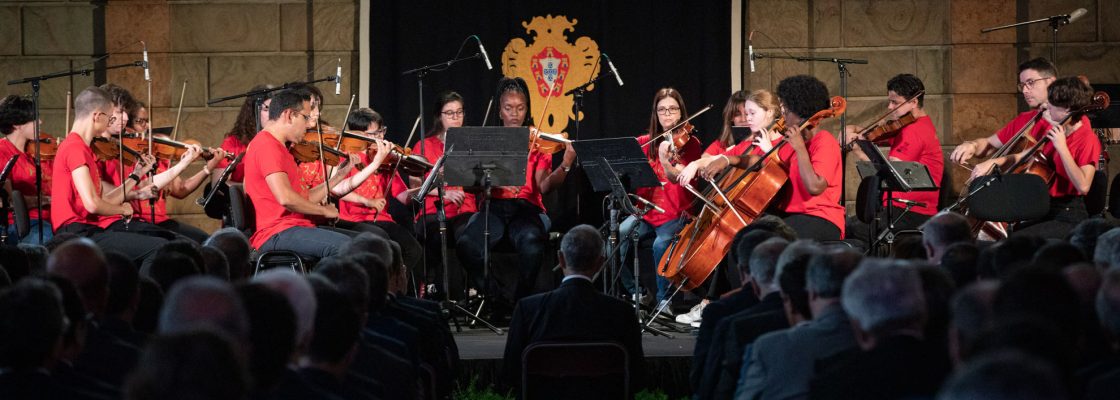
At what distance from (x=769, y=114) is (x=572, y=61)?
2199 mm

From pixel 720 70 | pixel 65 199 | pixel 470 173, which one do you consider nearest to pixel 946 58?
pixel 720 70

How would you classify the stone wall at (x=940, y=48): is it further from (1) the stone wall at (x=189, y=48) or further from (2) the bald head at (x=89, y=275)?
(2) the bald head at (x=89, y=275)

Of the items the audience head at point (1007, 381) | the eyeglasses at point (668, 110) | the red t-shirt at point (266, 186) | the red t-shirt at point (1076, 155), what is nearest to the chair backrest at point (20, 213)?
the red t-shirt at point (266, 186)

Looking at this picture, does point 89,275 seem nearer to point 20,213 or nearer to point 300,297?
point 300,297

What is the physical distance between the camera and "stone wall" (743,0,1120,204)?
7789 millimetres

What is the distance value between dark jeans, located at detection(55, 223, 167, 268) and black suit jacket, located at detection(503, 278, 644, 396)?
226 cm

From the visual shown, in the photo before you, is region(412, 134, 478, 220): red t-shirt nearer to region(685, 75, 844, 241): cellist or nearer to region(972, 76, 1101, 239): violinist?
region(685, 75, 844, 241): cellist

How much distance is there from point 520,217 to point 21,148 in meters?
2.74

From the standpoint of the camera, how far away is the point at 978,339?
183 cm

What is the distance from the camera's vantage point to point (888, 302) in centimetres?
243

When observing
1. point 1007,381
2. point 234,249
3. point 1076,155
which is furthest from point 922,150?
point 1007,381

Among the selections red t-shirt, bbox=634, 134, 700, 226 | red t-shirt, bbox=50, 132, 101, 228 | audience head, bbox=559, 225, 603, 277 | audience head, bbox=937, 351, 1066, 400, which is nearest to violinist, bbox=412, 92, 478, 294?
red t-shirt, bbox=634, 134, 700, 226

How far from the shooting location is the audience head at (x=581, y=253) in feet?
13.4

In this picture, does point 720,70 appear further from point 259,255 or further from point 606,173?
point 259,255
